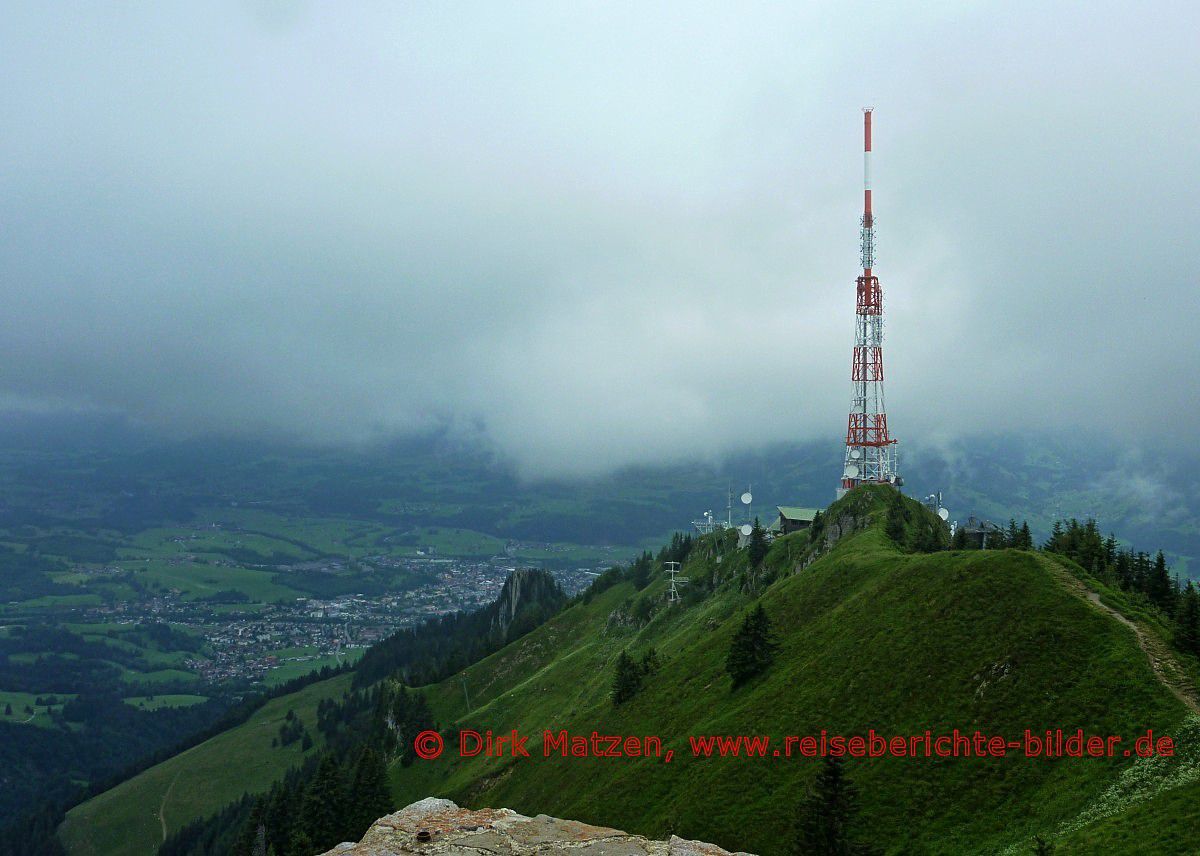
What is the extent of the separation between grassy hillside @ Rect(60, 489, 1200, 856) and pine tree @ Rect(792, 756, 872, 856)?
3212 mm

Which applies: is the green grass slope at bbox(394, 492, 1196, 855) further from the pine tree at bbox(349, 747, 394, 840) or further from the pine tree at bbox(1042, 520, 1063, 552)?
the pine tree at bbox(1042, 520, 1063, 552)

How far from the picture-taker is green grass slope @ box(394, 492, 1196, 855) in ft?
146

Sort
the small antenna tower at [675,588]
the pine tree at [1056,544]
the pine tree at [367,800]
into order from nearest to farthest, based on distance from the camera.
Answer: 1. the pine tree at [1056,544]
2. the pine tree at [367,800]
3. the small antenna tower at [675,588]

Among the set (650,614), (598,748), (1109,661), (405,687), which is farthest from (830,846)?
(405,687)

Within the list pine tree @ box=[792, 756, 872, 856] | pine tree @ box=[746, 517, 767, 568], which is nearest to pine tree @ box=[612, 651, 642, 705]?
pine tree @ box=[746, 517, 767, 568]

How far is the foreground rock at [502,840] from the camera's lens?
1070 inches

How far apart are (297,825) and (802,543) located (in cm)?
8300

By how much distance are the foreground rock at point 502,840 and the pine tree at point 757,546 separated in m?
101

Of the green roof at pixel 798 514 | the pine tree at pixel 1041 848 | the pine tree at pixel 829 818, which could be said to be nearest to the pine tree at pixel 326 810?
the pine tree at pixel 829 818

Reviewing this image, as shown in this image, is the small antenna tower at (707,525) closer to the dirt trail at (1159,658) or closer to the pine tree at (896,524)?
the pine tree at (896,524)

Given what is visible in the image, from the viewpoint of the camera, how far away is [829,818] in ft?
149

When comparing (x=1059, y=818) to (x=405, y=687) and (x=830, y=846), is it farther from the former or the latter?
(x=405, y=687)

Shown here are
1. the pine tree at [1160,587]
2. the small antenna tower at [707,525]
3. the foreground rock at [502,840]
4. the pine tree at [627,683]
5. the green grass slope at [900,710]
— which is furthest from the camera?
the small antenna tower at [707,525]

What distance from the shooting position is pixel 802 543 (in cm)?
11969
